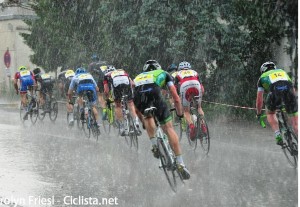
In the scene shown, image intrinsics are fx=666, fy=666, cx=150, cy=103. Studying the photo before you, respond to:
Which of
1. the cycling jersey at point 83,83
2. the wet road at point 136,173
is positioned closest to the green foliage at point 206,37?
the wet road at point 136,173

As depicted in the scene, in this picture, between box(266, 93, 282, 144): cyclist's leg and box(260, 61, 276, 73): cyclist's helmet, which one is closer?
box(266, 93, 282, 144): cyclist's leg

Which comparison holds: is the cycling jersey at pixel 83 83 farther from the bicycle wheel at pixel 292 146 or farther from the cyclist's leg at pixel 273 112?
the bicycle wheel at pixel 292 146

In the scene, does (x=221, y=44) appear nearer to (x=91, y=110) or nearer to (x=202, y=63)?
(x=202, y=63)

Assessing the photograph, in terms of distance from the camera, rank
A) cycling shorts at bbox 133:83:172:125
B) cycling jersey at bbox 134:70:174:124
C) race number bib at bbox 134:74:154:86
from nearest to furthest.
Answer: cycling shorts at bbox 133:83:172:125 < cycling jersey at bbox 134:70:174:124 < race number bib at bbox 134:74:154:86

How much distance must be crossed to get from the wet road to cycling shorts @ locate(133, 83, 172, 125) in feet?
3.43

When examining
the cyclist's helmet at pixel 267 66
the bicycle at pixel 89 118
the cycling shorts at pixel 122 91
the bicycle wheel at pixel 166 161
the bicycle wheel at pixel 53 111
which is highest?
the cyclist's helmet at pixel 267 66

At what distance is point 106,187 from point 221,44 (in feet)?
36.2

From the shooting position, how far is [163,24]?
20.6 m

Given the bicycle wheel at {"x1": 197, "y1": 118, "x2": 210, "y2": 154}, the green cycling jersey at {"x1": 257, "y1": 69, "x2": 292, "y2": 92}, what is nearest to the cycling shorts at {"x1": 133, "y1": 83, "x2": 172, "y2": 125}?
the green cycling jersey at {"x1": 257, "y1": 69, "x2": 292, "y2": 92}

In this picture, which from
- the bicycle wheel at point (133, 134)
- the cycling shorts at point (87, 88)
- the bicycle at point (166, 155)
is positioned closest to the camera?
the bicycle at point (166, 155)

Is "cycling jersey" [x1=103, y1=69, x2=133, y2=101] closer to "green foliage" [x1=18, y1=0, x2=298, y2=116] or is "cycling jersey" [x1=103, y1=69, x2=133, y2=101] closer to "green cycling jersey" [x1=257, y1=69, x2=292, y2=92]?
"green foliage" [x1=18, y1=0, x2=298, y2=116]

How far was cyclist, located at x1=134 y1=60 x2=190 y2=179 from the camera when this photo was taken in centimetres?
978

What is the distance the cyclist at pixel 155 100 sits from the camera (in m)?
9.78

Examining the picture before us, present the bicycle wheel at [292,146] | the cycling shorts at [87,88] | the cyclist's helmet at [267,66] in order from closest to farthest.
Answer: the bicycle wheel at [292,146], the cyclist's helmet at [267,66], the cycling shorts at [87,88]
